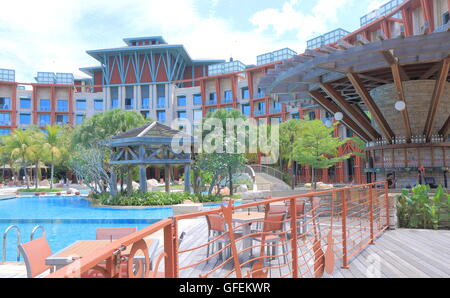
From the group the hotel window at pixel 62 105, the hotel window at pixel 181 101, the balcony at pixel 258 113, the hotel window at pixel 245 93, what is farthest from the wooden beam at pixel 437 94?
the hotel window at pixel 62 105

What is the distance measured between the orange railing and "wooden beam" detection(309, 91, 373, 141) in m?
5.01

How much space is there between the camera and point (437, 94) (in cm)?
1245

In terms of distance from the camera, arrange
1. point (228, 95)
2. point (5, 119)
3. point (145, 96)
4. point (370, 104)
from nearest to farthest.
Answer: point (370, 104) < point (228, 95) < point (5, 119) < point (145, 96)

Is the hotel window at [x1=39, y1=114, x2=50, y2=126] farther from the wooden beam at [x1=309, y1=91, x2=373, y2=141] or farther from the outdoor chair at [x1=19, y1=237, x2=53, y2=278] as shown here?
the outdoor chair at [x1=19, y1=237, x2=53, y2=278]

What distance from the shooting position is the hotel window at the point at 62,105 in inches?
2218

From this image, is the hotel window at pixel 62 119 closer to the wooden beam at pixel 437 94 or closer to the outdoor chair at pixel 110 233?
the wooden beam at pixel 437 94

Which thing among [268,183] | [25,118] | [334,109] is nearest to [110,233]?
[334,109]

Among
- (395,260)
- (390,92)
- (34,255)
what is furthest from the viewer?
(390,92)

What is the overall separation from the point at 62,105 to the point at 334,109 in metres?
52.2

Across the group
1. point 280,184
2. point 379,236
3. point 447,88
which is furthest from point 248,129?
point 379,236

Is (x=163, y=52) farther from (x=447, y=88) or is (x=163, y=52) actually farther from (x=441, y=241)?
(x=441, y=241)

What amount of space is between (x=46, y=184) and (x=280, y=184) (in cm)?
3282

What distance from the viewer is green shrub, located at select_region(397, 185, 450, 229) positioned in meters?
9.32

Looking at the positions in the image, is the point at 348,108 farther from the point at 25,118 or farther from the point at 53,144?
the point at 25,118
